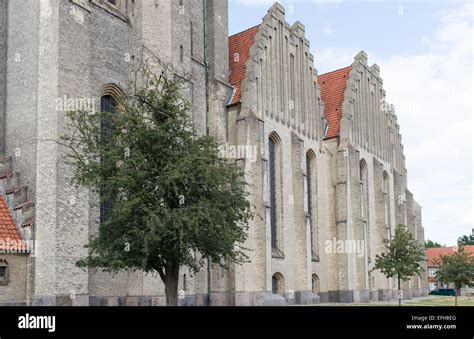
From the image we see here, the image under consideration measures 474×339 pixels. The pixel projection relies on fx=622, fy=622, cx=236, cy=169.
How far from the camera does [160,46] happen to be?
3241 cm

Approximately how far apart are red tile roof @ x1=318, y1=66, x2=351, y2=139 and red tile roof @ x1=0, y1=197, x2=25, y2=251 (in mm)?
26712

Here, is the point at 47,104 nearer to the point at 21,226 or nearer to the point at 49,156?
the point at 49,156

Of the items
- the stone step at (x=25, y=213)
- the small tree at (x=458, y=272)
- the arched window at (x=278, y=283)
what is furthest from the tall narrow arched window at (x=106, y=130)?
the small tree at (x=458, y=272)

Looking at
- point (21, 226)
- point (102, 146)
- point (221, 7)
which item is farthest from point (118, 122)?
point (221, 7)

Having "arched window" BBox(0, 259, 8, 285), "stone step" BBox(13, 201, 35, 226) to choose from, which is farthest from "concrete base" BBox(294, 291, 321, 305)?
"arched window" BBox(0, 259, 8, 285)

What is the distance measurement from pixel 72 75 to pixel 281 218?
56.3 feet

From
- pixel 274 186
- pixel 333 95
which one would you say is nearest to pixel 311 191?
pixel 274 186

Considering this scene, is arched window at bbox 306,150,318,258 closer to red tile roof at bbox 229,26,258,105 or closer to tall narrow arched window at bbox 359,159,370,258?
tall narrow arched window at bbox 359,159,370,258

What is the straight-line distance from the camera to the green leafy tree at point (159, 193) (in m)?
20.8

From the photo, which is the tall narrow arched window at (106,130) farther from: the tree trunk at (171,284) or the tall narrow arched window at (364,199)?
the tall narrow arched window at (364,199)

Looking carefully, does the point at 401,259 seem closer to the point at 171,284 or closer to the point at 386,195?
the point at 386,195

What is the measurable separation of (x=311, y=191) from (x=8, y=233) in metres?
23.5

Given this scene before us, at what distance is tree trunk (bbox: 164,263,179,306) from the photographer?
21656 millimetres
